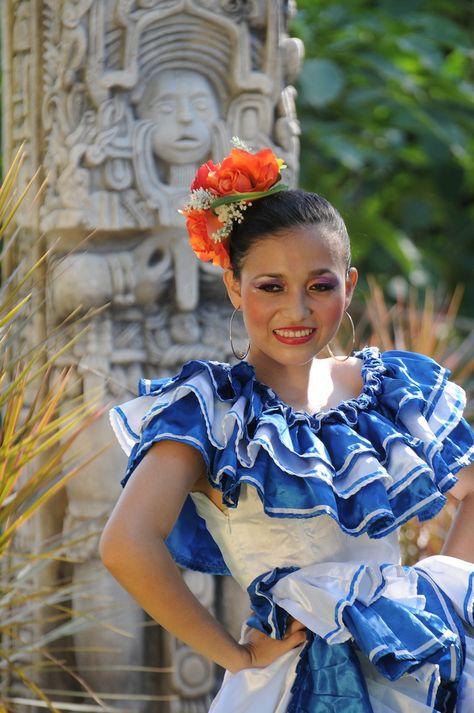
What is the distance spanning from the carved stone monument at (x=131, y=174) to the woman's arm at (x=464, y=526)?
1.35m

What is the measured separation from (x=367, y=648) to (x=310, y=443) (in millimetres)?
352

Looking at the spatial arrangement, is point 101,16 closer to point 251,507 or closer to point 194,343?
point 194,343

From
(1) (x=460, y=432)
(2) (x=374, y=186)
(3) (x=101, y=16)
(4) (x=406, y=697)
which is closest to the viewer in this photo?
(4) (x=406, y=697)

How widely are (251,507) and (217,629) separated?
217 mm

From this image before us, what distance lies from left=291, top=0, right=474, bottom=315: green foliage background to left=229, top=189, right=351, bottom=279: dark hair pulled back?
2.51 m

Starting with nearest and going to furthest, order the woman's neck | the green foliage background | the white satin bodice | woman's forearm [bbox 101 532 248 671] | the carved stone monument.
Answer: woman's forearm [bbox 101 532 248 671] → the white satin bodice → the woman's neck → the carved stone monument → the green foliage background

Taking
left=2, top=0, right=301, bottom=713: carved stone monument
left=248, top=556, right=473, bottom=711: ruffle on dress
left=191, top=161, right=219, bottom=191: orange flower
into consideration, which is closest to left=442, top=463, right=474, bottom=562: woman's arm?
left=248, top=556, right=473, bottom=711: ruffle on dress

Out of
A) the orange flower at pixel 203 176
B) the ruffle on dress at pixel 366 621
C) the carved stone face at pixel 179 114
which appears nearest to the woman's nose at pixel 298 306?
the orange flower at pixel 203 176

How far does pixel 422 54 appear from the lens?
4910mm

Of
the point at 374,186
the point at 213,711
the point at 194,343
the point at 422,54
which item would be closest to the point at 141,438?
the point at 213,711

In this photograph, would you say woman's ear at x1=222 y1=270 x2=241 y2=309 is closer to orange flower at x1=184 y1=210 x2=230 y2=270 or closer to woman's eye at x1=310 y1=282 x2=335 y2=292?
orange flower at x1=184 y1=210 x2=230 y2=270

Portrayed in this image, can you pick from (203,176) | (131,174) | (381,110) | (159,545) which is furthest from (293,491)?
(381,110)

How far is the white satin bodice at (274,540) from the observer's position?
1.95m

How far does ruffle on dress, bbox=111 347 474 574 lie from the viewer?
1.86 m
